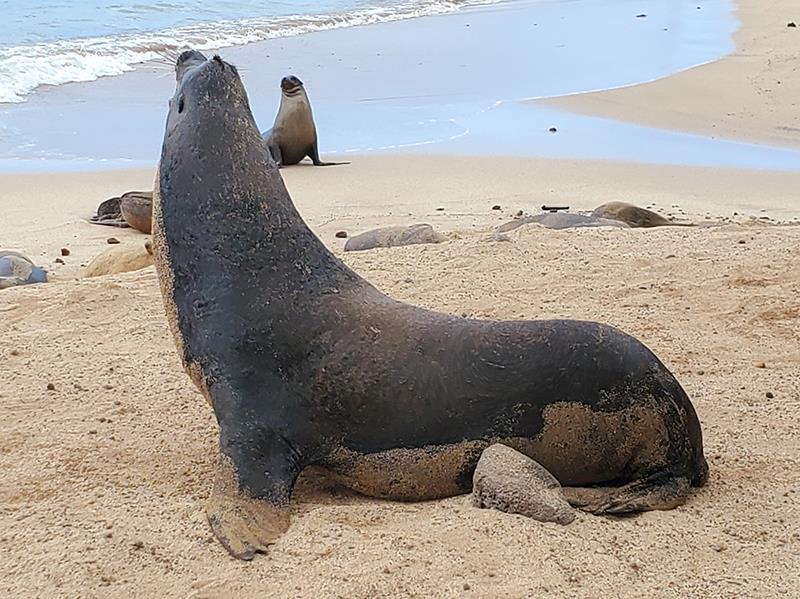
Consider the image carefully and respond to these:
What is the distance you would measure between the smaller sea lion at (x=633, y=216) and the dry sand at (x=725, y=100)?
412 centimetres

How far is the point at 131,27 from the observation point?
19000 millimetres

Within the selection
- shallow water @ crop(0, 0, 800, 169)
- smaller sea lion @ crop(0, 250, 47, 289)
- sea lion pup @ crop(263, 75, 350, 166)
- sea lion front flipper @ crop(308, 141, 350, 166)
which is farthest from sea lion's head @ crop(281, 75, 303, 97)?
smaller sea lion @ crop(0, 250, 47, 289)

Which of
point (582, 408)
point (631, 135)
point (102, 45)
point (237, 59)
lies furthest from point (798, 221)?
point (102, 45)

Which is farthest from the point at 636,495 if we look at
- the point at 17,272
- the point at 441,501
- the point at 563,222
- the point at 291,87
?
the point at 291,87

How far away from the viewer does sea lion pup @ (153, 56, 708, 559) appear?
307cm

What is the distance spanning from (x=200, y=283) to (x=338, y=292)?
412mm

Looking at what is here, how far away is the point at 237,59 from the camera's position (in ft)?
52.6

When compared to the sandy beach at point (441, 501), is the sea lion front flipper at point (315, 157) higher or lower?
lower

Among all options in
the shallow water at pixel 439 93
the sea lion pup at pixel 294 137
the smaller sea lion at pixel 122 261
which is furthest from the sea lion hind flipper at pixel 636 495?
the sea lion pup at pixel 294 137

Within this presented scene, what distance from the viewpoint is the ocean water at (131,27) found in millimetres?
14609

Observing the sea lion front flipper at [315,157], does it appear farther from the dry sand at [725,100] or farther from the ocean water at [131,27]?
the ocean water at [131,27]

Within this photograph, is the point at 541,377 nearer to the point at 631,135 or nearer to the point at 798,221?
the point at 798,221

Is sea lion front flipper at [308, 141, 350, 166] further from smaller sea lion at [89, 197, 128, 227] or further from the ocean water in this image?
the ocean water

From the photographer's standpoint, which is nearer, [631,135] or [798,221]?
[798,221]
